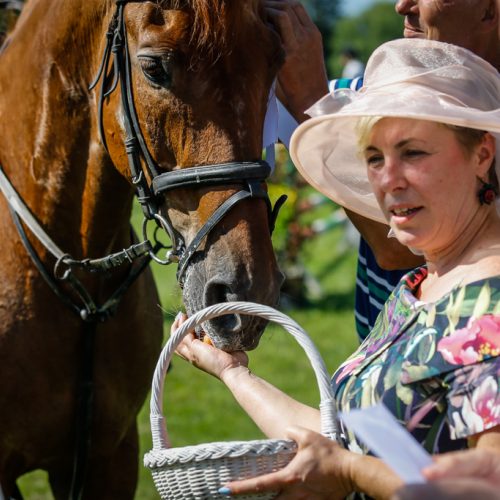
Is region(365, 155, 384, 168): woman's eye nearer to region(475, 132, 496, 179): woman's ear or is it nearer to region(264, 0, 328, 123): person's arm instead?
region(475, 132, 496, 179): woman's ear

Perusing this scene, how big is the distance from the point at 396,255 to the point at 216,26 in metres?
0.91

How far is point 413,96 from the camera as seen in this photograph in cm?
230

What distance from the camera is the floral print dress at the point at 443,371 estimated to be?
2.01 m

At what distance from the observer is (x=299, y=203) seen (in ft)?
36.7

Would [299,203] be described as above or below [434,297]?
below

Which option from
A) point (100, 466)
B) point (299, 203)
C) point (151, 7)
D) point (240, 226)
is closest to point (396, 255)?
point (240, 226)

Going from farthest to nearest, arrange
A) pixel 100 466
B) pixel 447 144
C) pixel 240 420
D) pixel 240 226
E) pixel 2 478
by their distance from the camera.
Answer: pixel 240 420 < pixel 100 466 < pixel 2 478 < pixel 240 226 < pixel 447 144

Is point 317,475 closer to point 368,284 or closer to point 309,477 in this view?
point 309,477

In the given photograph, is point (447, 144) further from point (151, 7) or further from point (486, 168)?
point (151, 7)

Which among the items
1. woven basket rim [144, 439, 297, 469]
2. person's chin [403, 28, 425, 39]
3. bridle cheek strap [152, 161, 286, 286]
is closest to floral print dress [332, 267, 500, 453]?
woven basket rim [144, 439, 297, 469]

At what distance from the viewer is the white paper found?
159 cm

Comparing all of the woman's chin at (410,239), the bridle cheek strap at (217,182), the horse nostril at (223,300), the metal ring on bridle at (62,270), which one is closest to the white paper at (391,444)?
the woman's chin at (410,239)

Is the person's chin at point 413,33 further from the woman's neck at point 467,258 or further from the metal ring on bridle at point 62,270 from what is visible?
the metal ring on bridle at point 62,270

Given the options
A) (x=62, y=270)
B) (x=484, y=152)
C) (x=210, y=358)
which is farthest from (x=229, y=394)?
(x=484, y=152)
